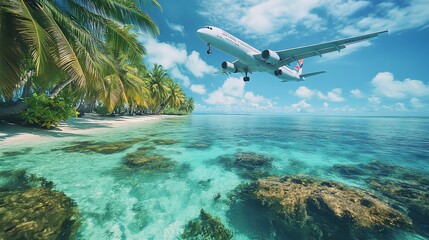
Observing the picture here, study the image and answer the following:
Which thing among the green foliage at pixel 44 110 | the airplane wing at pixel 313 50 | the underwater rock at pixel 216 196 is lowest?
the underwater rock at pixel 216 196

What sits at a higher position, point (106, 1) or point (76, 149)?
point (106, 1)

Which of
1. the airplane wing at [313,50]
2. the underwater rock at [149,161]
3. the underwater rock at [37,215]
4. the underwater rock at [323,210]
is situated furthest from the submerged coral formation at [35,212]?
the airplane wing at [313,50]

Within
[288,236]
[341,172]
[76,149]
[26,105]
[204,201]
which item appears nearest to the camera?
[288,236]

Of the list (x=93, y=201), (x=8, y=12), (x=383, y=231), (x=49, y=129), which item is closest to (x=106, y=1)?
(x=8, y=12)

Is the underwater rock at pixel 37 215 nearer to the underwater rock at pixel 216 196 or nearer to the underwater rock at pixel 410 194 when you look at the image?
the underwater rock at pixel 216 196

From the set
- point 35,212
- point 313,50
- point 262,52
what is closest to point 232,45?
point 262,52

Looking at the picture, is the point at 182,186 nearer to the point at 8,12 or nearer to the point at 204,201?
the point at 204,201

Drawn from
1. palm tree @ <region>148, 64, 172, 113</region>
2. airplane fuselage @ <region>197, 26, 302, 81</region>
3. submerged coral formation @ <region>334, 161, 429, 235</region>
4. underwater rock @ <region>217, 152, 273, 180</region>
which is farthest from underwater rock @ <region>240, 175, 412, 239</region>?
palm tree @ <region>148, 64, 172, 113</region>
